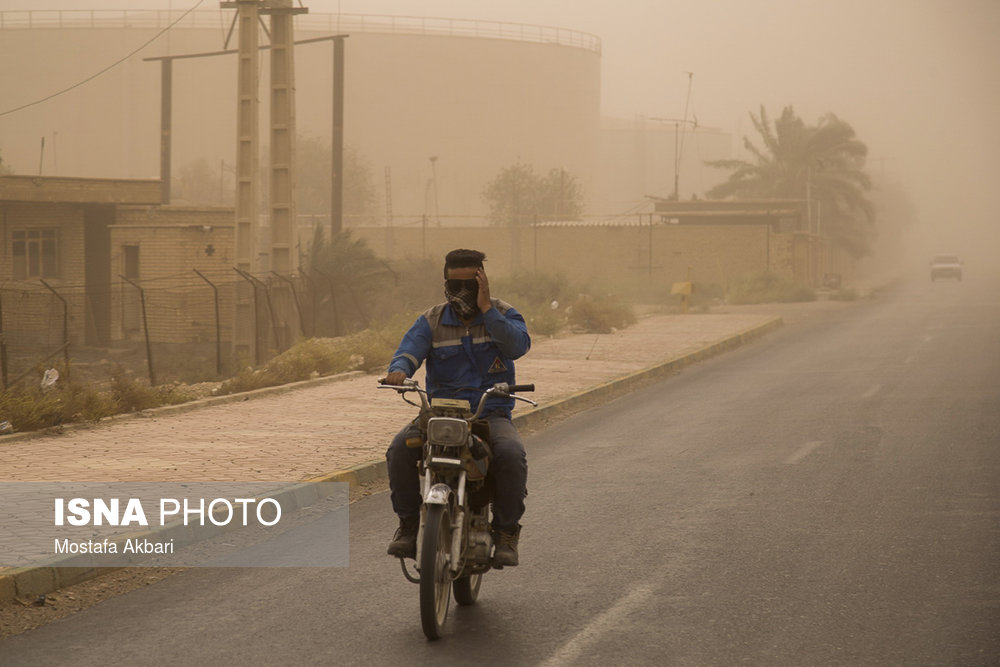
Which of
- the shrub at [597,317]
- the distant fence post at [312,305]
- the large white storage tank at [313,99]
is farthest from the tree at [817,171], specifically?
the distant fence post at [312,305]

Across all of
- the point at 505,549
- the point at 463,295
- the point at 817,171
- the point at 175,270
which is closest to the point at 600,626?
the point at 505,549

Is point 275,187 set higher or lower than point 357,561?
higher

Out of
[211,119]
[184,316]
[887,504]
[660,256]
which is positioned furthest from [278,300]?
[211,119]

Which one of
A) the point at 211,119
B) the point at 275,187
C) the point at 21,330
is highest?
the point at 211,119

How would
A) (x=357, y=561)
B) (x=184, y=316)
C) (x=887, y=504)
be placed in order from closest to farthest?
(x=357, y=561) → (x=887, y=504) → (x=184, y=316)

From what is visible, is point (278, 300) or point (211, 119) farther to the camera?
point (211, 119)

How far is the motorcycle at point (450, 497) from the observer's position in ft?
17.3

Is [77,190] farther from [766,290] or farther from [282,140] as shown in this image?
[766,290]

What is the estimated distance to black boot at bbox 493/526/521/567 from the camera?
5.86 m

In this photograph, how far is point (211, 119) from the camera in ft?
318

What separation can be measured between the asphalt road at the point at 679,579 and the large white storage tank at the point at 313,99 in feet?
284

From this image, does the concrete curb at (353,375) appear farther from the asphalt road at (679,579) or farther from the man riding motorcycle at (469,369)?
the man riding motorcycle at (469,369)

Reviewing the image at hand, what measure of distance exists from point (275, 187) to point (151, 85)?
76912 mm

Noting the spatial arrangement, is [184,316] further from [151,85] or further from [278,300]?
[151,85]
